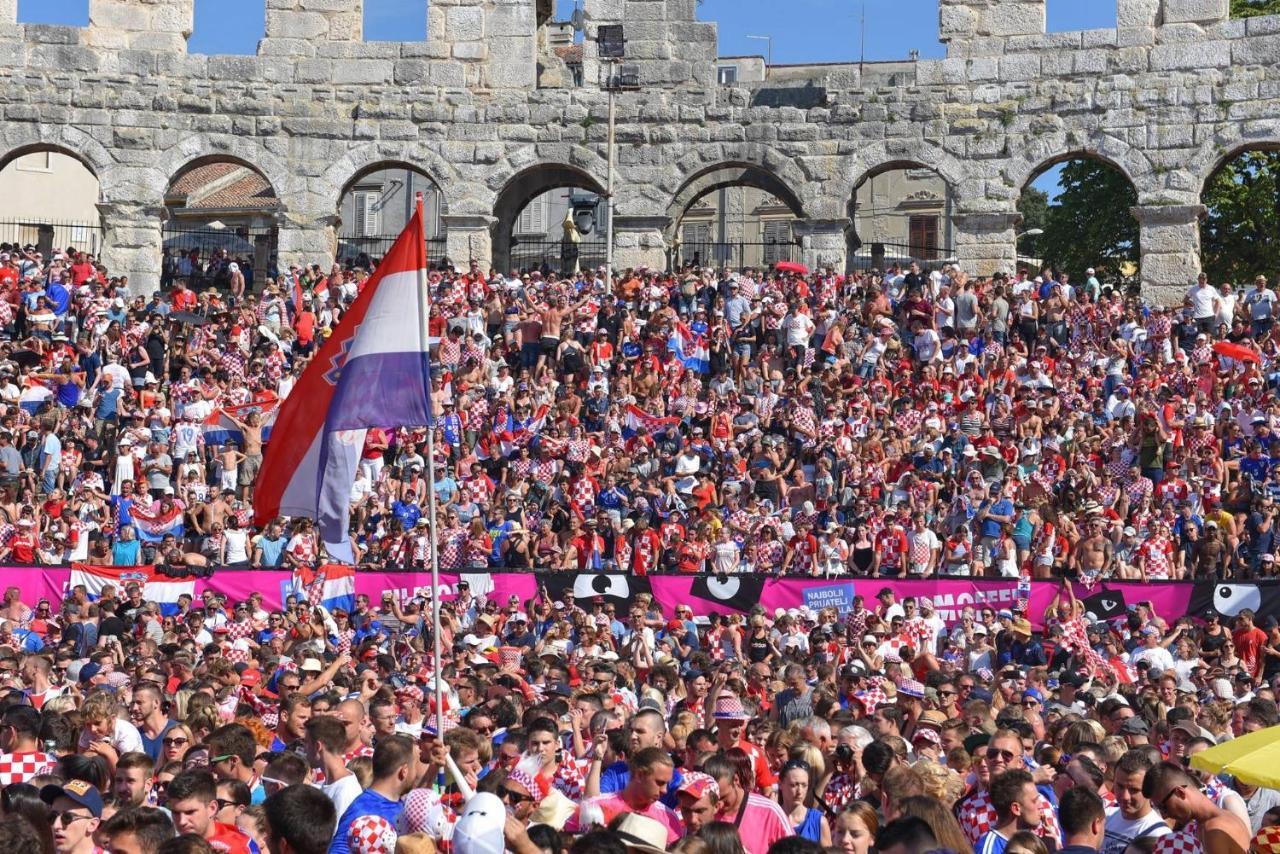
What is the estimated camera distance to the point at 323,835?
721 cm

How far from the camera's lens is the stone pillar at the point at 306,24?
31219 millimetres

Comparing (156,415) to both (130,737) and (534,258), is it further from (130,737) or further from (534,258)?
(534,258)

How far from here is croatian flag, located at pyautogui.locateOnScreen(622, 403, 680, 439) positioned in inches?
974

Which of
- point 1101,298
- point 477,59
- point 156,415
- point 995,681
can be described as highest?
point 477,59

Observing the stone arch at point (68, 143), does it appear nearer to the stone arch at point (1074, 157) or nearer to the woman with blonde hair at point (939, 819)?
the stone arch at point (1074, 157)

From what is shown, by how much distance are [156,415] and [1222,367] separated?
14.5m

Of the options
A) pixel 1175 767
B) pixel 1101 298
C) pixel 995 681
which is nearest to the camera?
pixel 1175 767

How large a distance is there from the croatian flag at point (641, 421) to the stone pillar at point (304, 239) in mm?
8647

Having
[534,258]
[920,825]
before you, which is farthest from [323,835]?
[534,258]

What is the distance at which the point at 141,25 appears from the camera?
31359 millimetres

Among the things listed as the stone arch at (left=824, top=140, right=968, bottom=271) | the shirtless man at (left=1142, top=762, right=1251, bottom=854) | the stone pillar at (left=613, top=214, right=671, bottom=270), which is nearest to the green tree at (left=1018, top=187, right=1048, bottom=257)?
the stone arch at (left=824, top=140, right=968, bottom=271)

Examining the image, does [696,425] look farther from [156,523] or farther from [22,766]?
[22,766]

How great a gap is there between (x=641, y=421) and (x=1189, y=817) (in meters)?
17.1

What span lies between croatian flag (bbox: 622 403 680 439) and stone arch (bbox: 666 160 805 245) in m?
7.17
